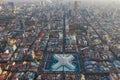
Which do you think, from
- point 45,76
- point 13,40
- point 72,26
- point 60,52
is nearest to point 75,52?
point 60,52

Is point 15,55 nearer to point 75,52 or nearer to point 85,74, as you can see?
point 75,52

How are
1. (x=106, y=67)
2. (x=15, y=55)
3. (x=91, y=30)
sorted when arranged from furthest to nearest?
(x=91, y=30), (x=15, y=55), (x=106, y=67)

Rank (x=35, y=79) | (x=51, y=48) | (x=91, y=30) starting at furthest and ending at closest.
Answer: (x=91, y=30) → (x=51, y=48) → (x=35, y=79)

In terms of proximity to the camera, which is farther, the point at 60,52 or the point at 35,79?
the point at 60,52

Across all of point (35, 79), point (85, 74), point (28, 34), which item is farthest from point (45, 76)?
point (28, 34)

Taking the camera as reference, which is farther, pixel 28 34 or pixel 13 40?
pixel 28 34

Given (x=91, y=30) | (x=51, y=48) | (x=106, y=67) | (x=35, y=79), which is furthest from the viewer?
(x=91, y=30)

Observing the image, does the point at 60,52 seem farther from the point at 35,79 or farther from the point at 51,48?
the point at 35,79

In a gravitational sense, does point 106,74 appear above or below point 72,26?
below

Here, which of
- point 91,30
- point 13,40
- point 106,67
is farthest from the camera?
point 91,30
